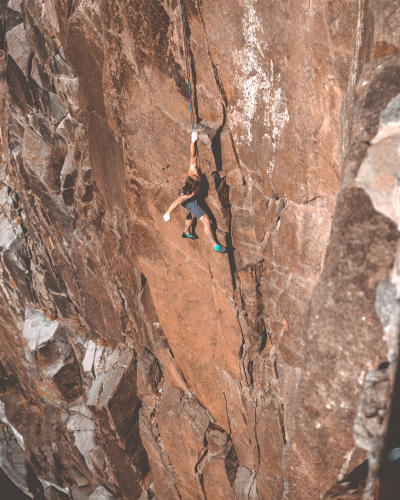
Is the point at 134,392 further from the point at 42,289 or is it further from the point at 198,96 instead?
the point at 198,96

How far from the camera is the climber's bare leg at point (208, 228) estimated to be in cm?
434

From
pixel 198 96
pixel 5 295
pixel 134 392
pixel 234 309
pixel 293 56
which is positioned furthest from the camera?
pixel 5 295

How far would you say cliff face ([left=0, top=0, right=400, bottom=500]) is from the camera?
6.63 ft

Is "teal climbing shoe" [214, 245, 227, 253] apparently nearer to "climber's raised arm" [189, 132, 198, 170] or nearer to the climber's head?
the climber's head

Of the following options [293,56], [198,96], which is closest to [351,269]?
[293,56]

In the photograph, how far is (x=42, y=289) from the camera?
812cm

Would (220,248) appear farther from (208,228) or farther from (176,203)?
(176,203)

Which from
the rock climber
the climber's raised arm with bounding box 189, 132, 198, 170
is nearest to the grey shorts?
the rock climber

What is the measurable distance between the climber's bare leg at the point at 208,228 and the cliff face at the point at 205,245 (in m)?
0.15

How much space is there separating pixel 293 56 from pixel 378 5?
1026 millimetres

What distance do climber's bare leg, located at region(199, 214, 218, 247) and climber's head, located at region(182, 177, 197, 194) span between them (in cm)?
35

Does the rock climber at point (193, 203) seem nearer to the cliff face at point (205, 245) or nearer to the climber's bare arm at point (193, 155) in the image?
the climber's bare arm at point (193, 155)

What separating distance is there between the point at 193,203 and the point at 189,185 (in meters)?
0.28

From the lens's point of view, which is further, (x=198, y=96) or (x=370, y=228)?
(x=198, y=96)
